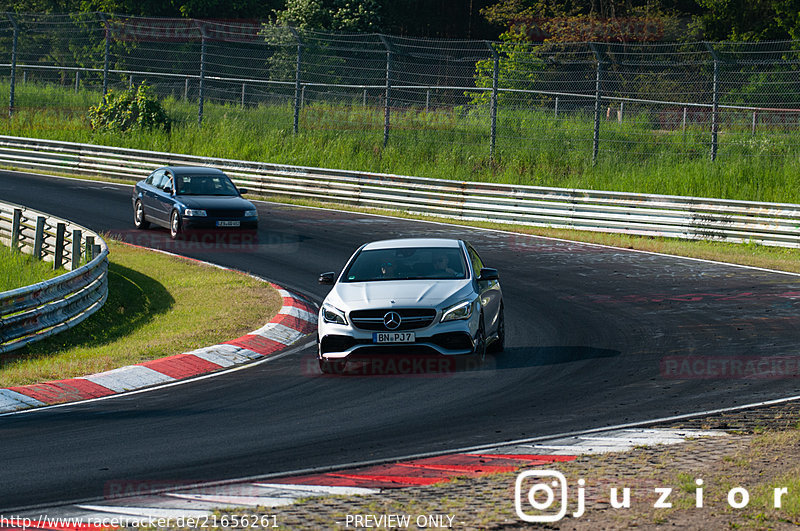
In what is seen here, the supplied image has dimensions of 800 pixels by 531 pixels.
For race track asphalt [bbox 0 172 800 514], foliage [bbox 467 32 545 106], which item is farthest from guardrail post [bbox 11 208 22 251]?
foliage [bbox 467 32 545 106]

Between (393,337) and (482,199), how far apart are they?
15499 mm

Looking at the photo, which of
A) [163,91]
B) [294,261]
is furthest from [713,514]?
[163,91]

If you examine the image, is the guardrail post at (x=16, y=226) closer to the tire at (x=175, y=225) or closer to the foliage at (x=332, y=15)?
the tire at (x=175, y=225)

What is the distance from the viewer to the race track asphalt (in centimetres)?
845

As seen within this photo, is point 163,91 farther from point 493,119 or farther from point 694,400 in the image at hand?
point 694,400

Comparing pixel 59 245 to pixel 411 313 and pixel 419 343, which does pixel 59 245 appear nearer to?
pixel 411 313

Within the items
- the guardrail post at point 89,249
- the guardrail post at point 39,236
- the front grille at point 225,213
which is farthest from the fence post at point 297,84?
the guardrail post at point 89,249

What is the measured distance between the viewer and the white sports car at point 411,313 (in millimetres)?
11805

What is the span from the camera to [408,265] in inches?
521

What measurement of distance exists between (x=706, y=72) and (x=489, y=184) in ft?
20.5

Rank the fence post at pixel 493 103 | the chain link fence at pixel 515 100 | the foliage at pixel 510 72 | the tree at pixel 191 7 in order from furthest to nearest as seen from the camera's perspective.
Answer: the tree at pixel 191 7 < the foliage at pixel 510 72 < the fence post at pixel 493 103 < the chain link fence at pixel 515 100

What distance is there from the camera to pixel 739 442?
8.64m

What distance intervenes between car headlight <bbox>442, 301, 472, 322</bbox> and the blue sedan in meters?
12.0

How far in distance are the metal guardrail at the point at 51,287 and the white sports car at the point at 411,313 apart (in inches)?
156
